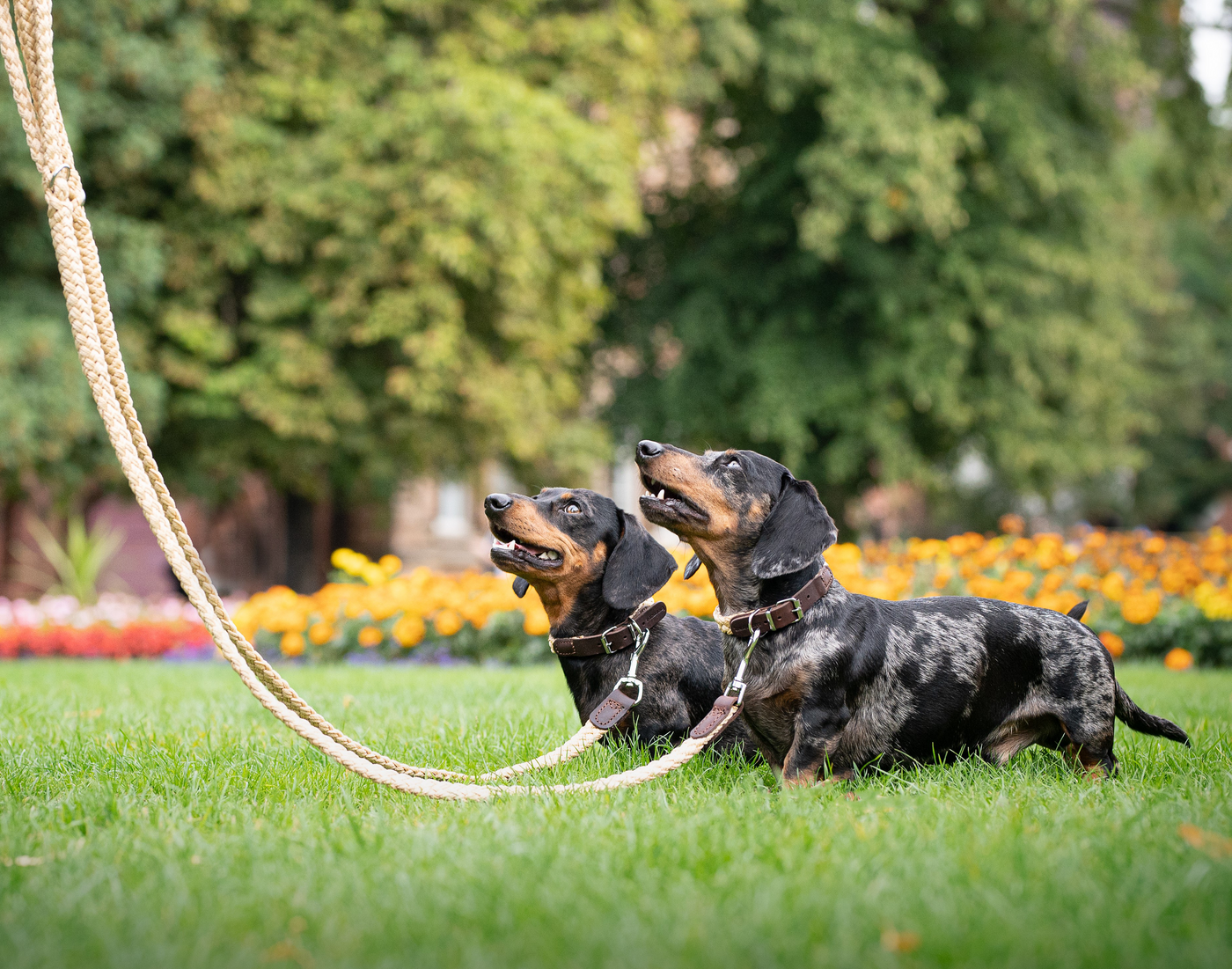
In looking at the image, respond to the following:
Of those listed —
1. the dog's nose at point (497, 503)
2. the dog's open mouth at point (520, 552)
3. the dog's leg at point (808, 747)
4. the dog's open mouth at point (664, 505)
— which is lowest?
the dog's leg at point (808, 747)

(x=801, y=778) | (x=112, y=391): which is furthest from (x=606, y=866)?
(x=112, y=391)

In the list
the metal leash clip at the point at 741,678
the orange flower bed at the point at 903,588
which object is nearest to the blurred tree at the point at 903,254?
the orange flower bed at the point at 903,588

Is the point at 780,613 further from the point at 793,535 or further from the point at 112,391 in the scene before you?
the point at 112,391

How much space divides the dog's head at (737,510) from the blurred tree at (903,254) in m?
12.4

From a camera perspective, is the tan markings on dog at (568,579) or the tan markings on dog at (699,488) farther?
the tan markings on dog at (568,579)

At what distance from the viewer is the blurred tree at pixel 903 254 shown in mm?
16109

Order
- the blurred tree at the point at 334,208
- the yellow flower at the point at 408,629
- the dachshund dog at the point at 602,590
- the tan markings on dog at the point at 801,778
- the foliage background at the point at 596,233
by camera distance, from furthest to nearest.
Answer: the foliage background at the point at 596,233 < the blurred tree at the point at 334,208 < the yellow flower at the point at 408,629 < the dachshund dog at the point at 602,590 < the tan markings on dog at the point at 801,778

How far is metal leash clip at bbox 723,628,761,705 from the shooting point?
12.1 ft

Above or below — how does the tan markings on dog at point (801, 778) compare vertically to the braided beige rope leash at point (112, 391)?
below

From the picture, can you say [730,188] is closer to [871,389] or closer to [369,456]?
[871,389]

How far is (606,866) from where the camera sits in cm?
265

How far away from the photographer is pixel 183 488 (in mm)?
14922

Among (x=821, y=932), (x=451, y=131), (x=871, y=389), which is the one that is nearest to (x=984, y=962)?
(x=821, y=932)

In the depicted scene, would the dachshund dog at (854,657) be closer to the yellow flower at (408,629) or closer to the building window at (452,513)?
the yellow flower at (408,629)
